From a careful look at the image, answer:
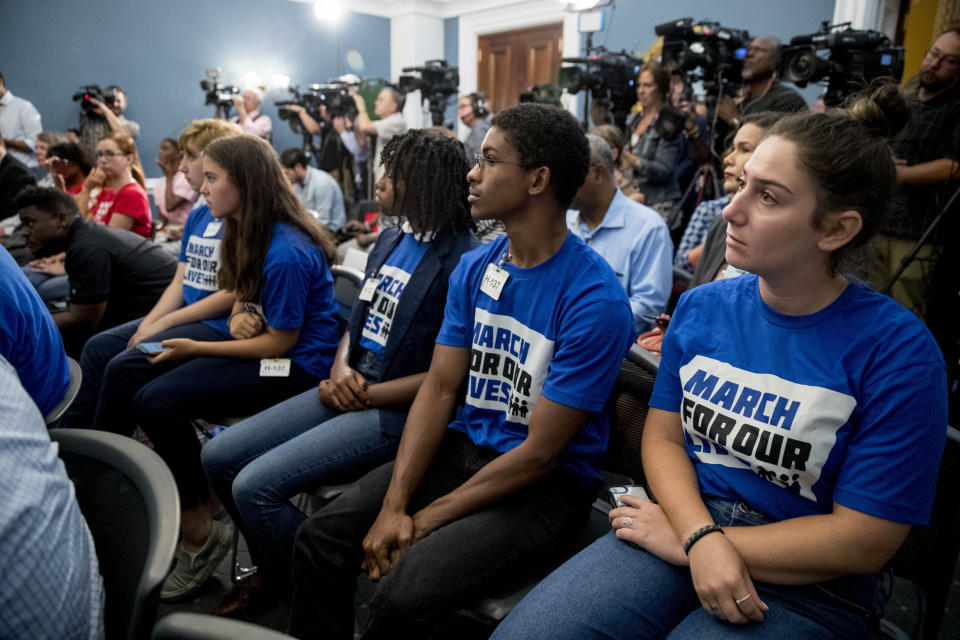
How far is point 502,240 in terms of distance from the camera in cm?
141

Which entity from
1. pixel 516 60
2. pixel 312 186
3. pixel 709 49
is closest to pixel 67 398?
pixel 709 49

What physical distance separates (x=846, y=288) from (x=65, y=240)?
2754 millimetres

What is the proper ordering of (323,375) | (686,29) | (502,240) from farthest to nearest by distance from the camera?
1. (686,29)
2. (323,375)
3. (502,240)

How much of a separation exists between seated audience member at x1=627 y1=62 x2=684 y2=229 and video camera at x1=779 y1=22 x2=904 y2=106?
66 cm

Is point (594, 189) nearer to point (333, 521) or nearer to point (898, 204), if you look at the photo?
point (898, 204)

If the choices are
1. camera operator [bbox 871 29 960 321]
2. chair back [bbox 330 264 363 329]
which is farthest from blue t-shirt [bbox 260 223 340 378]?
camera operator [bbox 871 29 960 321]

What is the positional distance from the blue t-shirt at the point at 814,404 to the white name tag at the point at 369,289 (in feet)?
2.99

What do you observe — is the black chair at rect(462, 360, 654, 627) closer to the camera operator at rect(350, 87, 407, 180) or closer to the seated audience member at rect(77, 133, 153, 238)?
the seated audience member at rect(77, 133, 153, 238)

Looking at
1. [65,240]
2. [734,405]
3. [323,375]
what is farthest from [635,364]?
[65,240]

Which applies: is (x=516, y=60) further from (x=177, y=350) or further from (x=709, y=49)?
(x=177, y=350)

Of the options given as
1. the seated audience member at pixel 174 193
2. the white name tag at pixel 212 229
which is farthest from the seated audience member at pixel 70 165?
the white name tag at pixel 212 229

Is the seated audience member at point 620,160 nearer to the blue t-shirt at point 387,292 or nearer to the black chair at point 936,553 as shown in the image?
the blue t-shirt at point 387,292

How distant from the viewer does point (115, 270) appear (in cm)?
244

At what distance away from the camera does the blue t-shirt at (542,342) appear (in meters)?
1.17
